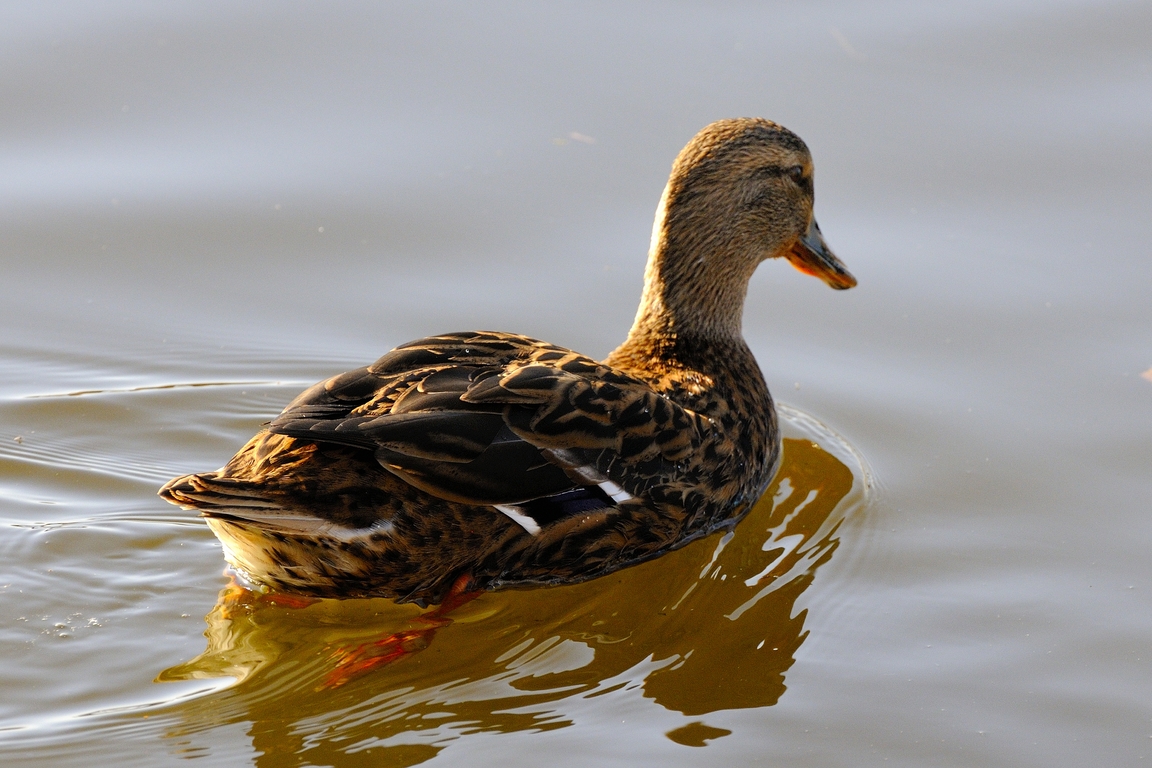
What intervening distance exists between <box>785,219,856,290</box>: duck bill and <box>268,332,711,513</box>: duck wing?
4.84ft

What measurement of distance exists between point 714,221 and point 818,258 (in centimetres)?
70

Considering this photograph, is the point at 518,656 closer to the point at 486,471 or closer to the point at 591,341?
the point at 486,471

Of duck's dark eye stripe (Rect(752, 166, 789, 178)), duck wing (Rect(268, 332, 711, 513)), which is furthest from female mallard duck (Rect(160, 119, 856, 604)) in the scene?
duck's dark eye stripe (Rect(752, 166, 789, 178))

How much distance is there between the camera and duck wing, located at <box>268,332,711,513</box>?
16.2ft

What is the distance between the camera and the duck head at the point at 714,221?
20.7ft

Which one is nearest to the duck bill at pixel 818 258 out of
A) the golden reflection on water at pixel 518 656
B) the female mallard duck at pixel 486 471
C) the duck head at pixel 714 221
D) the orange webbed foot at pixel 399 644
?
the duck head at pixel 714 221

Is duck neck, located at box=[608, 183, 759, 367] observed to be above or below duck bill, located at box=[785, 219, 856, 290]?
below

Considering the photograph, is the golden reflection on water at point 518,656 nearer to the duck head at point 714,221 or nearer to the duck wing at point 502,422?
the duck wing at point 502,422

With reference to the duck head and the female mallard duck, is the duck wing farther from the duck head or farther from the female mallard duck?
the duck head

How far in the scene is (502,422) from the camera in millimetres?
5145

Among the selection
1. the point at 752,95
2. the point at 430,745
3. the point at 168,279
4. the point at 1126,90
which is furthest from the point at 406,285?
the point at 1126,90

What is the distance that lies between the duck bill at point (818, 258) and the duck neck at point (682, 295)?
571 millimetres

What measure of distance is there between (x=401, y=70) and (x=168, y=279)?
2.01m

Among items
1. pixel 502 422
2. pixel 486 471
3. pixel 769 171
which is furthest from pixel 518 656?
pixel 769 171
